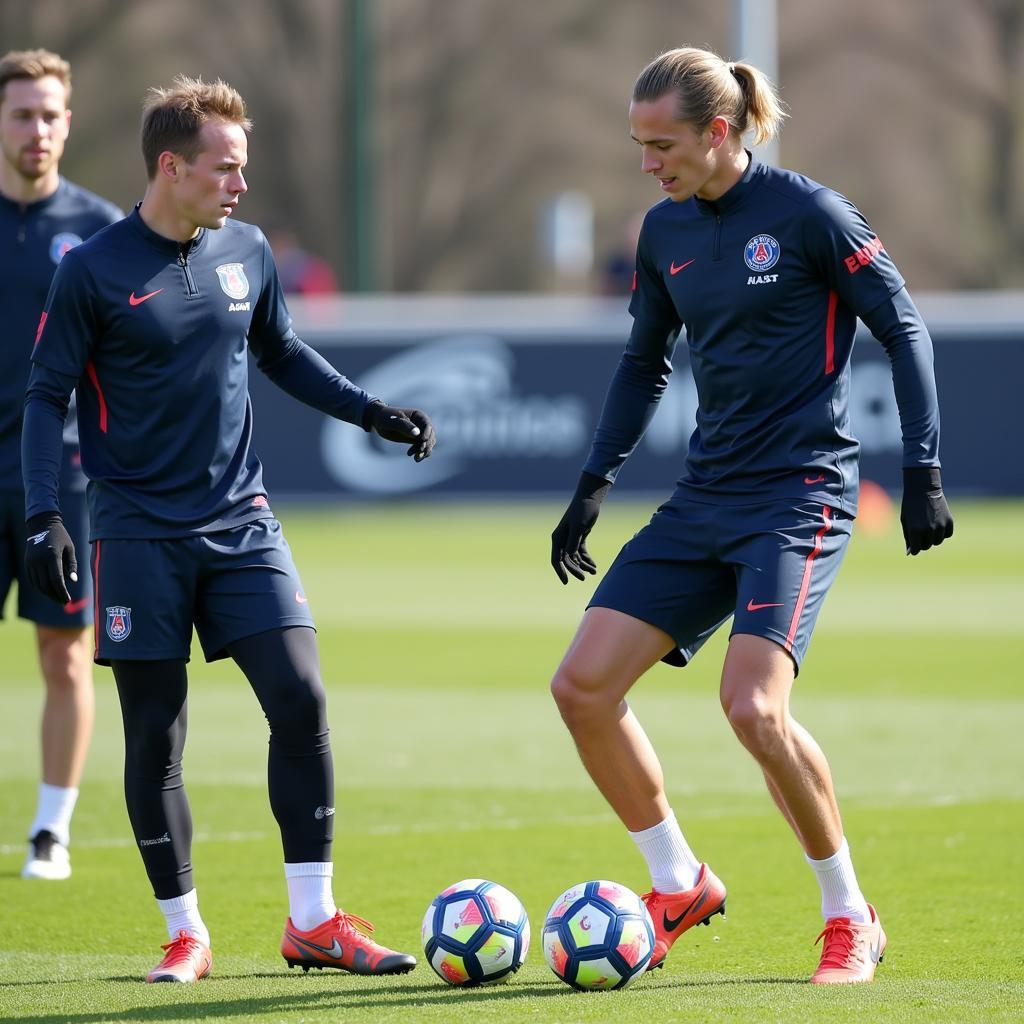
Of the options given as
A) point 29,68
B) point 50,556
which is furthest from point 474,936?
point 29,68

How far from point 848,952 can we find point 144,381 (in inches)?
92.7

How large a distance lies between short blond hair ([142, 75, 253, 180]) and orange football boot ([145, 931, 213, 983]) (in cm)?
203

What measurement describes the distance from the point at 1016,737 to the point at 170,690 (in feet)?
16.5

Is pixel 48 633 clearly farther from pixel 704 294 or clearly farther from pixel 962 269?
pixel 962 269

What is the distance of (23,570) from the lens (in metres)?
6.86

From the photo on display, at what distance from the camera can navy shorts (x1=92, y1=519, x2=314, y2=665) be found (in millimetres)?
5336

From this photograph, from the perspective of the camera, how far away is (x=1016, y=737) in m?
9.23

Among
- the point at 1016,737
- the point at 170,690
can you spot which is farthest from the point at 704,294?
the point at 1016,737

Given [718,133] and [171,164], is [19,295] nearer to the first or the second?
[171,164]

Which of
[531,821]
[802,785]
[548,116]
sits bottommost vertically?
[531,821]

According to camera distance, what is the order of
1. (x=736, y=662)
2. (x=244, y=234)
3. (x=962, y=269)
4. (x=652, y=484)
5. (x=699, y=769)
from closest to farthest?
(x=736, y=662), (x=244, y=234), (x=699, y=769), (x=652, y=484), (x=962, y=269)

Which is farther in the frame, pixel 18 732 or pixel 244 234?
pixel 18 732

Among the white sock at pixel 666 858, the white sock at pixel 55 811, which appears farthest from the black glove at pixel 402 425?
the white sock at pixel 55 811

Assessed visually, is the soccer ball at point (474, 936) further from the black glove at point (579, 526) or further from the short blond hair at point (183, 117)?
the short blond hair at point (183, 117)
